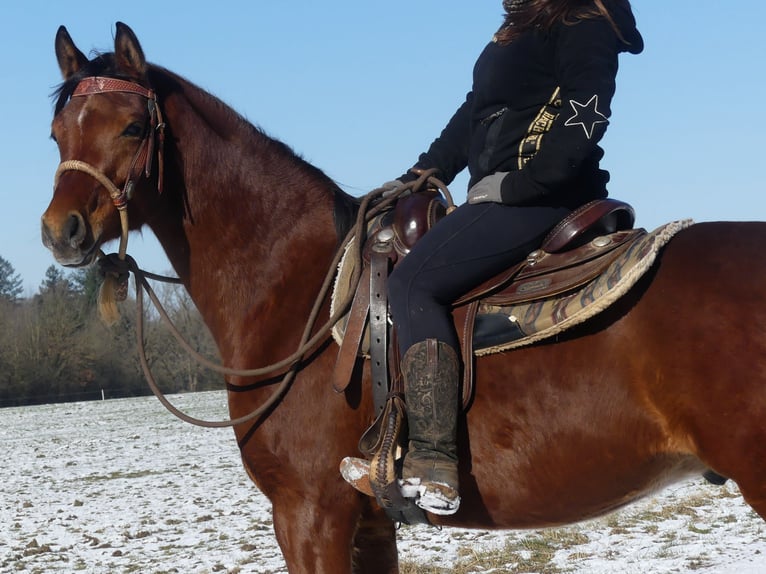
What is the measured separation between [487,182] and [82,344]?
149ft

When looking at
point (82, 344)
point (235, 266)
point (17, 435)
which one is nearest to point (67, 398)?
point (82, 344)

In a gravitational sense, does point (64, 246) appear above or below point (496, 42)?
A: below

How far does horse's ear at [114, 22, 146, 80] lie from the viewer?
A: 354cm

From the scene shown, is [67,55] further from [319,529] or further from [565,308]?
[565,308]

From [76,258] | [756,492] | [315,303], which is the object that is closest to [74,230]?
[76,258]

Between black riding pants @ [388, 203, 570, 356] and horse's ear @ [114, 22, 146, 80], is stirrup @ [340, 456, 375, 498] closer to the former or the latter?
black riding pants @ [388, 203, 570, 356]

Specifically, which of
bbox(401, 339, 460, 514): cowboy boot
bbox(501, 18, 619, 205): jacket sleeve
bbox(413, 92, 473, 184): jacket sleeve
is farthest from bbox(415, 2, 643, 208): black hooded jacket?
bbox(401, 339, 460, 514): cowboy boot

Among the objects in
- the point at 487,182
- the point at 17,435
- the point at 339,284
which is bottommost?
the point at 17,435

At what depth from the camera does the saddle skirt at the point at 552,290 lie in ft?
9.61

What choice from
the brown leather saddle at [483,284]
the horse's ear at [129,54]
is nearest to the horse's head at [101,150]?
the horse's ear at [129,54]

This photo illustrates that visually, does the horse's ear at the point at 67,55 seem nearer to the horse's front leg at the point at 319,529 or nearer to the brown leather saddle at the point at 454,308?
the brown leather saddle at the point at 454,308

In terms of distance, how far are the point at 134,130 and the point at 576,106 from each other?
1.95 m

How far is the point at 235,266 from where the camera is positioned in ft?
12.2

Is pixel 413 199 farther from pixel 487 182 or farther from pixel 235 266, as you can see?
pixel 235 266
